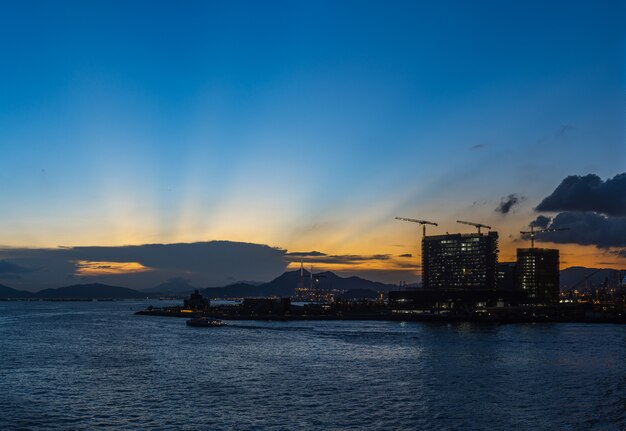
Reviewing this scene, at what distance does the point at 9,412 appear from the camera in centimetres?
4534

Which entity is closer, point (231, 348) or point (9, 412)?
point (9, 412)

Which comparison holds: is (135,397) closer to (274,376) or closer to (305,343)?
(274,376)

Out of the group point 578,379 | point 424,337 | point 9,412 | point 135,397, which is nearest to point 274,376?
point 135,397

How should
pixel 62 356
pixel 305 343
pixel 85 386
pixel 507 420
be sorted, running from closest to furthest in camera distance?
pixel 507 420
pixel 85 386
pixel 62 356
pixel 305 343

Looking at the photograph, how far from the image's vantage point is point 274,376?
209ft

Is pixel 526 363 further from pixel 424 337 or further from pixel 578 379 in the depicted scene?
Answer: pixel 424 337

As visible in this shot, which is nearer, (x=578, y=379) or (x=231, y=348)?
(x=578, y=379)

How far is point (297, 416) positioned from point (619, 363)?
53.1 meters

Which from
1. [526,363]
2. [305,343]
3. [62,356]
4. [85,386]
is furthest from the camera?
[305,343]

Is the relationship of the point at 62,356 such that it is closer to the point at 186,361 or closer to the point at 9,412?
the point at 186,361

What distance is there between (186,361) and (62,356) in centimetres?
1878

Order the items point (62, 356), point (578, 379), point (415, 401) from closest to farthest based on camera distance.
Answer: point (415, 401) < point (578, 379) < point (62, 356)

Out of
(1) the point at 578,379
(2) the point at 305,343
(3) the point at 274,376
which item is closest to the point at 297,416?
(3) the point at 274,376

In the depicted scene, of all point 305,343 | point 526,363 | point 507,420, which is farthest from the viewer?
point 305,343
